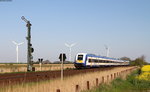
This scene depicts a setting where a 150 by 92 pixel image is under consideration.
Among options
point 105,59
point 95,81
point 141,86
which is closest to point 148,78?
point 141,86

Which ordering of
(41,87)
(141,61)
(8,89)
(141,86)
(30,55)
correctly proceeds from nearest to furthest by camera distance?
(8,89), (41,87), (141,86), (30,55), (141,61)

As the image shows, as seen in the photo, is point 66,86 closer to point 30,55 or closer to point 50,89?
point 50,89

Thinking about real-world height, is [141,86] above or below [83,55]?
below

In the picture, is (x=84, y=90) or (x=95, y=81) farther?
(x=95, y=81)

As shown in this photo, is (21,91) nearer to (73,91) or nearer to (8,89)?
(8,89)

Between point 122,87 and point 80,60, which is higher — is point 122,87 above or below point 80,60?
below

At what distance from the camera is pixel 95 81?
25.2 m

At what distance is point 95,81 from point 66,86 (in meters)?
7.89

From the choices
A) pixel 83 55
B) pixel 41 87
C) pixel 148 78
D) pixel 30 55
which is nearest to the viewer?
pixel 41 87

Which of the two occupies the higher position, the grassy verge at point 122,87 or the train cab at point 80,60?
the train cab at point 80,60

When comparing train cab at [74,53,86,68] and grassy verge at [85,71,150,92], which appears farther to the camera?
train cab at [74,53,86,68]

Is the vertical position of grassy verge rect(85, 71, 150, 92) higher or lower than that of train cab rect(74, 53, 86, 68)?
lower

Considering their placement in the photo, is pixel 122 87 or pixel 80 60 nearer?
pixel 122 87

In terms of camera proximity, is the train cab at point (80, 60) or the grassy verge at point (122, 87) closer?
the grassy verge at point (122, 87)
